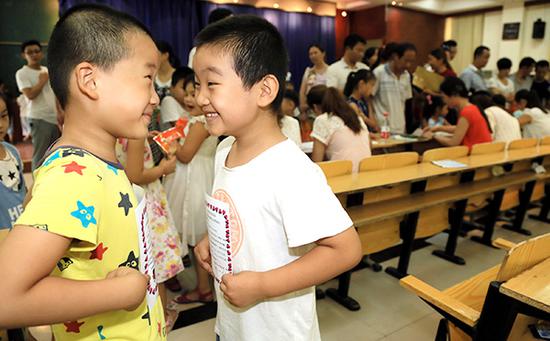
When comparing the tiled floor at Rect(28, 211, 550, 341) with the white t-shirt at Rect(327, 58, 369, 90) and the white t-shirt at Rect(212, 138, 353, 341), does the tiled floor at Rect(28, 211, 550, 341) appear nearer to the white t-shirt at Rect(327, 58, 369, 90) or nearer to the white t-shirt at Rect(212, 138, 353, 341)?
the white t-shirt at Rect(212, 138, 353, 341)

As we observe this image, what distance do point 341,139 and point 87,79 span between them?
7.64 feet

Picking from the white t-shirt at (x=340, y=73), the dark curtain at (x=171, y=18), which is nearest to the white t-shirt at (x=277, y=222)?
the white t-shirt at (x=340, y=73)

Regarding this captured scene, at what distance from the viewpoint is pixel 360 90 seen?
12.8ft

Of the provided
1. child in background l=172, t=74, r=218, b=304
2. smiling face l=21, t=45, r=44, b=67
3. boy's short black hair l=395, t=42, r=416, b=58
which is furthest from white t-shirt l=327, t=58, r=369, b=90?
smiling face l=21, t=45, r=44, b=67

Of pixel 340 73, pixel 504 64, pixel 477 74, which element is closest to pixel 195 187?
pixel 340 73

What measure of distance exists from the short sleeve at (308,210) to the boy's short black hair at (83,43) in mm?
404

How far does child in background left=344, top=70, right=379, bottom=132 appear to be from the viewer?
3.85 m

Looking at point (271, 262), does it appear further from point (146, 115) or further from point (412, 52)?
point (412, 52)

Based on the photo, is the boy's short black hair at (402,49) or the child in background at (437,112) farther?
the child in background at (437,112)

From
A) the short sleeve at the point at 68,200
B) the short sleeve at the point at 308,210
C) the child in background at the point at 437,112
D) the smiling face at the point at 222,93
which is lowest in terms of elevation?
the child in background at the point at 437,112

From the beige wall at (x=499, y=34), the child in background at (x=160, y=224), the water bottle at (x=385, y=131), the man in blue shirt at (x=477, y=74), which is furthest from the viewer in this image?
the beige wall at (x=499, y=34)

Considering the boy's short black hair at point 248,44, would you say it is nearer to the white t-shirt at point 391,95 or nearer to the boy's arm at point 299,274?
the boy's arm at point 299,274

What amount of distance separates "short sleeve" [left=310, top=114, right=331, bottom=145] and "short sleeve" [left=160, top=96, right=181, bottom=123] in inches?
41.3

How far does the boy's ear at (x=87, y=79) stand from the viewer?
0.65m
